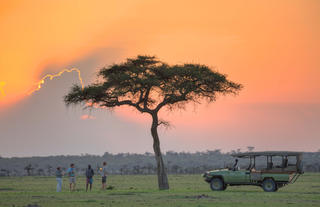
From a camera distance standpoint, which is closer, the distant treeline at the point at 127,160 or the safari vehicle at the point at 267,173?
the safari vehicle at the point at 267,173

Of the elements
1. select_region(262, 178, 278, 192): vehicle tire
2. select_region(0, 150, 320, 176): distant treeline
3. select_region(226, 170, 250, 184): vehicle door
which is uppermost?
select_region(0, 150, 320, 176): distant treeline

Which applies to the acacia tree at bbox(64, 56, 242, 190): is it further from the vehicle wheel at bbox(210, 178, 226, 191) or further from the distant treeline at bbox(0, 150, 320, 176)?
the distant treeline at bbox(0, 150, 320, 176)

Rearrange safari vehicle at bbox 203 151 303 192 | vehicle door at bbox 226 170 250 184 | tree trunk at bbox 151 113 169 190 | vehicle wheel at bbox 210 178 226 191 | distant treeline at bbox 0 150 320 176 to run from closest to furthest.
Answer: safari vehicle at bbox 203 151 303 192
vehicle door at bbox 226 170 250 184
vehicle wheel at bbox 210 178 226 191
tree trunk at bbox 151 113 169 190
distant treeline at bbox 0 150 320 176

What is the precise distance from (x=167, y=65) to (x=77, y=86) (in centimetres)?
783

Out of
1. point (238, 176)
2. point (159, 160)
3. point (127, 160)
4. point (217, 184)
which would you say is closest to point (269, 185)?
point (238, 176)

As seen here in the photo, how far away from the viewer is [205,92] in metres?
52.4

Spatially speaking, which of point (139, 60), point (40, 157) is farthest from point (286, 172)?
point (40, 157)

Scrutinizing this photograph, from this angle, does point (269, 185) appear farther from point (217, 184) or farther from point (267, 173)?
point (217, 184)

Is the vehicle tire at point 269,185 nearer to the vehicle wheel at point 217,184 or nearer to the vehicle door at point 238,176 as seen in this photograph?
the vehicle door at point 238,176

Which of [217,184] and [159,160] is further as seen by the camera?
[159,160]

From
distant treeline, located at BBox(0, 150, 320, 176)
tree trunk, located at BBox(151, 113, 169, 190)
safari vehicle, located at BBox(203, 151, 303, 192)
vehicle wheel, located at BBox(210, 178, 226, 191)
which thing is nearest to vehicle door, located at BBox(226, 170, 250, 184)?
safari vehicle, located at BBox(203, 151, 303, 192)

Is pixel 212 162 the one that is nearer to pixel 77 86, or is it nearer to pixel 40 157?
pixel 40 157

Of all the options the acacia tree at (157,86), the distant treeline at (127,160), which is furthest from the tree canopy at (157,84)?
the distant treeline at (127,160)

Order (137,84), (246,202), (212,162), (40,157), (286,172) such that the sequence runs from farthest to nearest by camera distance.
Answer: (40,157)
(212,162)
(137,84)
(286,172)
(246,202)
